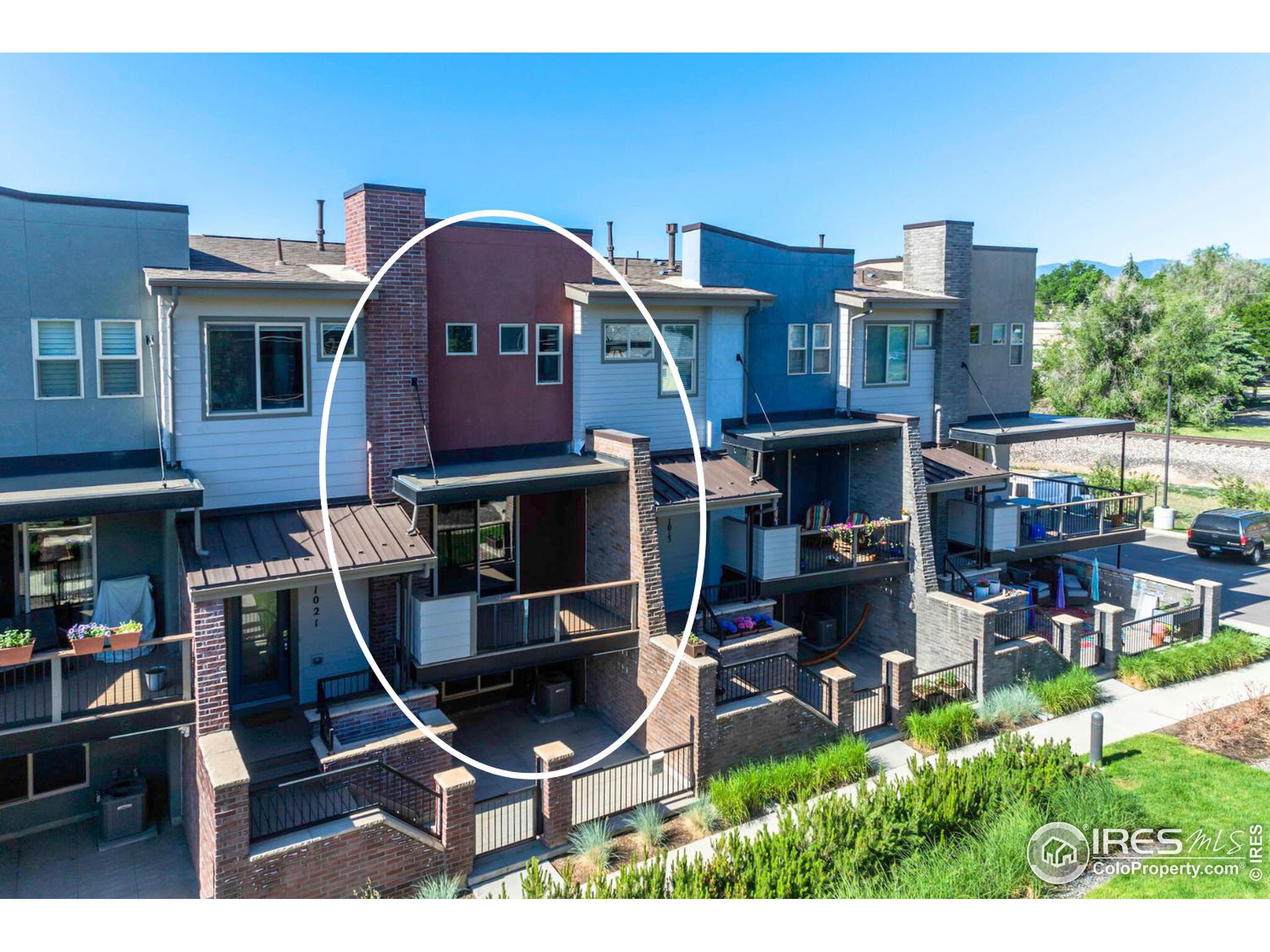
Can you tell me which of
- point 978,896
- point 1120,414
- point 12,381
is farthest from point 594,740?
point 1120,414

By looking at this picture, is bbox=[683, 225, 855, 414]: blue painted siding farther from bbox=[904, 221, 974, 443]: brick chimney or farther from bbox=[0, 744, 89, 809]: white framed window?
bbox=[0, 744, 89, 809]: white framed window

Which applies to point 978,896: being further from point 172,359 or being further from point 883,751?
point 172,359

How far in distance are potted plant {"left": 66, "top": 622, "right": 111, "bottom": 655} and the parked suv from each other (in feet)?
98.7

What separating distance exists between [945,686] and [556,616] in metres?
7.83

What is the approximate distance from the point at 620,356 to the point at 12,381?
32.4ft

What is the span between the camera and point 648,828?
12789mm

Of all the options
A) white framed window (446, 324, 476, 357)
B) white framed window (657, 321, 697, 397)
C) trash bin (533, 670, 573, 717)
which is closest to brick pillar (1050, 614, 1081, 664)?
white framed window (657, 321, 697, 397)

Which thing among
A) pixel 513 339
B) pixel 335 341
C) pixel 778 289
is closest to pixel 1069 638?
pixel 778 289

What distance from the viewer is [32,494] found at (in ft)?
38.3

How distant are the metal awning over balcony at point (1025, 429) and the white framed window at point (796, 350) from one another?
15.6 feet

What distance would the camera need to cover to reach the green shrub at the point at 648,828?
1270 centimetres

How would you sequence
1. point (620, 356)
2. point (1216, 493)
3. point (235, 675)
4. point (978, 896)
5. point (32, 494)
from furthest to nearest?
point (1216, 493) → point (620, 356) → point (235, 675) → point (32, 494) → point (978, 896)

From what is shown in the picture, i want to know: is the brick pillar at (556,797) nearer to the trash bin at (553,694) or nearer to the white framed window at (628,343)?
the trash bin at (553,694)

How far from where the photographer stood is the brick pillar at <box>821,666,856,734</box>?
1558cm
